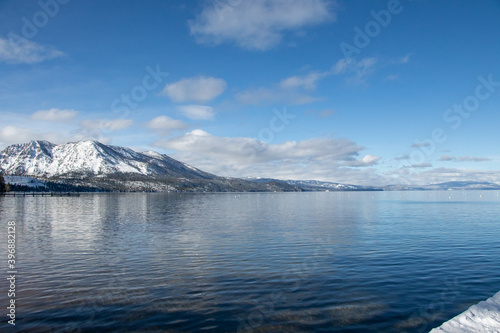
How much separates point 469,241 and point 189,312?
140 ft

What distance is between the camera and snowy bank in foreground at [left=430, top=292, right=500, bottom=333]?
15.2m

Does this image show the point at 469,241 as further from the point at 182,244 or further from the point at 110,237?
the point at 110,237

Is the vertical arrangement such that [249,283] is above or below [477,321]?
below

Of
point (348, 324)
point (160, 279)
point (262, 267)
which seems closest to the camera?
point (348, 324)

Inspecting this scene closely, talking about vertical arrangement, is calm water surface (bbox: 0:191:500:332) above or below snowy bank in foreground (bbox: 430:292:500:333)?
below

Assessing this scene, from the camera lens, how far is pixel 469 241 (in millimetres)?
42625

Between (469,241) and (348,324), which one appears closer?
(348,324)

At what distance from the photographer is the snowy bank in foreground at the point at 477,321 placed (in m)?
15.2

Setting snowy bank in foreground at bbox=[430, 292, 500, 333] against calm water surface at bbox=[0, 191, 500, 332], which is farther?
calm water surface at bbox=[0, 191, 500, 332]

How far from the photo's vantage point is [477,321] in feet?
52.8

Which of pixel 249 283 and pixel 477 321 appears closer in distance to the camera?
pixel 477 321

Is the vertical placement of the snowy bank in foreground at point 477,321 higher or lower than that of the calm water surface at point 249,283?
higher

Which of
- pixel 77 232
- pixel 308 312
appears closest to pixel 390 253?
pixel 308 312

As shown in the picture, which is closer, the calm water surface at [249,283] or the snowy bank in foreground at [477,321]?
the snowy bank in foreground at [477,321]
